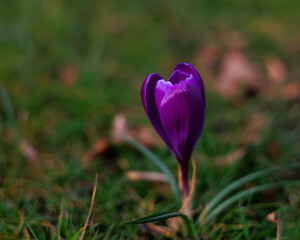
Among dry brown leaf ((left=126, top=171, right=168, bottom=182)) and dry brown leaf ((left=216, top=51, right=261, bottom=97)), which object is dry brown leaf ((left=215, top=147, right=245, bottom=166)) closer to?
dry brown leaf ((left=126, top=171, right=168, bottom=182))

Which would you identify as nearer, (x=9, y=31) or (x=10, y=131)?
(x=10, y=131)

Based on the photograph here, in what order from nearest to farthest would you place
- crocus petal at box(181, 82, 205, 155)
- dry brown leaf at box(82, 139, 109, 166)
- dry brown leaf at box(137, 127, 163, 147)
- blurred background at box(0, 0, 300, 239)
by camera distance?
crocus petal at box(181, 82, 205, 155) < blurred background at box(0, 0, 300, 239) < dry brown leaf at box(82, 139, 109, 166) < dry brown leaf at box(137, 127, 163, 147)

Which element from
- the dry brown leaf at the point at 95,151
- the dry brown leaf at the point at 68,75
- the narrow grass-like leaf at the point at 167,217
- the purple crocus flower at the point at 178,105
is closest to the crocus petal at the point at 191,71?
the purple crocus flower at the point at 178,105

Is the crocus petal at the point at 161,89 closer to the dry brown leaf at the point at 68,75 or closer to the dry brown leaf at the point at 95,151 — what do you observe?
the dry brown leaf at the point at 95,151

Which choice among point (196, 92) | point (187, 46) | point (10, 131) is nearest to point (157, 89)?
point (196, 92)

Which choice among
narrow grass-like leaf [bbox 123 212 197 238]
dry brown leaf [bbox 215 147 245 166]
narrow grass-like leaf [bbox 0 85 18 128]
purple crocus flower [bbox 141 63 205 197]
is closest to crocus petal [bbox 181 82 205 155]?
purple crocus flower [bbox 141 63 205 197]

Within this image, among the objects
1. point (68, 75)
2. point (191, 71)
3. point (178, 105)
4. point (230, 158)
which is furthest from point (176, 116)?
point (68, 75)

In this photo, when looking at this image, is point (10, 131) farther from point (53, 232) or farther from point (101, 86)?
point (53, 232)
